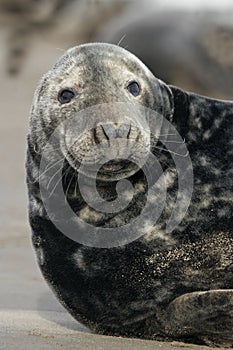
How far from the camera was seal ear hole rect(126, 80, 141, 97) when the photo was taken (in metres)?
4.40

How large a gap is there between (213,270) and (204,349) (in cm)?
35

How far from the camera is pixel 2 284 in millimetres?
5867

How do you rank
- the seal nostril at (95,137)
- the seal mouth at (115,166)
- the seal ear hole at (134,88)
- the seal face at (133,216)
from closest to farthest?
the seal nostril at (95,137), the seal mouth at (115,166), the seal face at (133,216), the seal ear hole at (134,88)

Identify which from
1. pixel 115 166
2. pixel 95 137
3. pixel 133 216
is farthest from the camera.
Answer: pixel 133 216

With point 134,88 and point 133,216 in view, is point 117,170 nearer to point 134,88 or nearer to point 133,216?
point 133,216

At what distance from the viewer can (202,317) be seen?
4246mm

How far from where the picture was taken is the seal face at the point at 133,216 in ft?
14.1

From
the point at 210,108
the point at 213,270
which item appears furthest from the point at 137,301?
the point at 210,108

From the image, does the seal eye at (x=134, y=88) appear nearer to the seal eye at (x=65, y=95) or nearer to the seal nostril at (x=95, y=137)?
the seal eye at (x=65, y=95)

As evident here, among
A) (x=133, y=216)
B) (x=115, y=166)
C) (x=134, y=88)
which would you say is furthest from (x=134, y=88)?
(x=133, y=216)

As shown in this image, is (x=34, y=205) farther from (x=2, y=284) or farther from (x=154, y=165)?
(x=2, y=284)

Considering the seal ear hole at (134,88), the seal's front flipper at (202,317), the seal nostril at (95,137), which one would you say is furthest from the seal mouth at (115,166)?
the seal's front flipper at (202,317)

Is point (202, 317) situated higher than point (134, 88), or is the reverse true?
point (134, 88)

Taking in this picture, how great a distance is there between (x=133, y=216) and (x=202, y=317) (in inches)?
21.3
